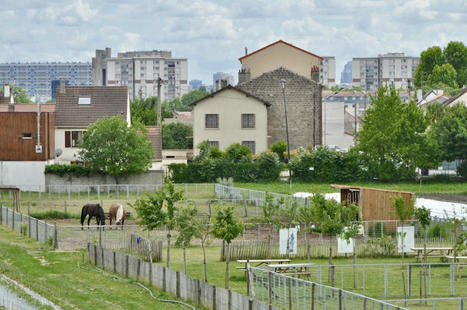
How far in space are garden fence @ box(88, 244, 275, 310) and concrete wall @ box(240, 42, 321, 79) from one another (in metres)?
70.9

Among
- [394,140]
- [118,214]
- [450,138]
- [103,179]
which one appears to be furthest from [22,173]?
[450,138]

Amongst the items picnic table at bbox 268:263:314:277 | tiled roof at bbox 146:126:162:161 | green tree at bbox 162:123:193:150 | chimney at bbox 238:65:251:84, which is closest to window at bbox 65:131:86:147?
tiled roof at bbox 146:126:162:161

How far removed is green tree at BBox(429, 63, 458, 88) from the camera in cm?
19150

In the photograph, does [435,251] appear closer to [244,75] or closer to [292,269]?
[292,269]

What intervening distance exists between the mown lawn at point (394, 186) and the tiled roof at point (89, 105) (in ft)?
47.1

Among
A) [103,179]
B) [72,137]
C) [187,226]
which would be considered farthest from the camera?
[72,137]

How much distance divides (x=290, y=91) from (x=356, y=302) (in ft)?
258

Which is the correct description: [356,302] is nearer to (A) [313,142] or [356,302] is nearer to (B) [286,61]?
(A) [313,142]

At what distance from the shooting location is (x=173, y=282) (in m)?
34.2

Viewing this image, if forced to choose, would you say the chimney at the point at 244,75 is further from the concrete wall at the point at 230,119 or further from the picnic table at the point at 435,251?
the picnic table at the point at 435,251

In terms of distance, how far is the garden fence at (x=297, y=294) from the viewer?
2767cm

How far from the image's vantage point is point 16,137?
8256cm

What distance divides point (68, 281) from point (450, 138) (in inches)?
2285

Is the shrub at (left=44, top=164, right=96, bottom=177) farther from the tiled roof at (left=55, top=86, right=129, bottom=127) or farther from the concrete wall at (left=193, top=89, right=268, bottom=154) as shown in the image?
the concrete wall at (left=193, top=89, right=268, bottom=154)
